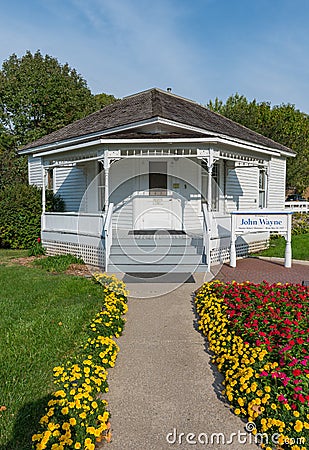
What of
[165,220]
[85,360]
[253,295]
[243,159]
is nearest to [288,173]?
[243,159]

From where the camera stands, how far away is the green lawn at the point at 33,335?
3.23m

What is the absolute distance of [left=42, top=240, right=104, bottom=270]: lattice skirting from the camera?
9680 millimetres

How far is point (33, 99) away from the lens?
28938 mm

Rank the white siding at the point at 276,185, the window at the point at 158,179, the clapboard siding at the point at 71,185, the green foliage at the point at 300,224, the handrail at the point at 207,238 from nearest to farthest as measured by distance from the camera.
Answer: the handrail at the point at 207,238 < the window at the point at 158,179 < the clapboard siding at the point at 71,185 < the green foliage at the point at 300,224 < the white siding at the point at 276,185

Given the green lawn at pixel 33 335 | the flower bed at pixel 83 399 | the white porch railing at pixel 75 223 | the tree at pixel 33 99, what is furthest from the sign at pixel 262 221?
the tree at pixel 33 99

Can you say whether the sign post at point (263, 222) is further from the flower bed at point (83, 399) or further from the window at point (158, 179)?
the flower bed at point (83, 399)

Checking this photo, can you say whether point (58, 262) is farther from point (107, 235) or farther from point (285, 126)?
point (285, 126)

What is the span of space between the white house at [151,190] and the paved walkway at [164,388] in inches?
121

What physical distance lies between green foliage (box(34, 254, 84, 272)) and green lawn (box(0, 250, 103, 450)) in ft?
2.15

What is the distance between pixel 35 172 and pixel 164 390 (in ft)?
52.4

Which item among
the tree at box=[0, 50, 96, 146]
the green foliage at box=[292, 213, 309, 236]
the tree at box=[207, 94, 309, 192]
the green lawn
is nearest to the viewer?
the green lawn

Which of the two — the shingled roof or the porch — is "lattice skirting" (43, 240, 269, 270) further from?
the shingled roof

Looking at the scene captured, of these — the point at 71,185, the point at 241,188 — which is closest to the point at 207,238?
the point at 241,188

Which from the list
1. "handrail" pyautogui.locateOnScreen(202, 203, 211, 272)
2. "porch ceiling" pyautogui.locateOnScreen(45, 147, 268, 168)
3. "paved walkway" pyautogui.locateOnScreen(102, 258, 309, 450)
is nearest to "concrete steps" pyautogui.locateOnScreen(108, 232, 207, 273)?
"handrail" pyautogui.locateOnScreen(202, 203, 211, 272)
